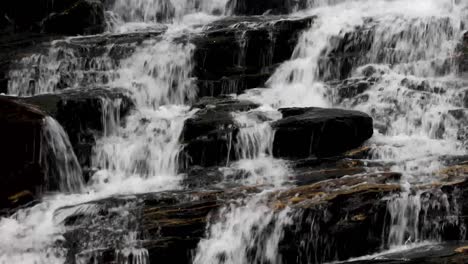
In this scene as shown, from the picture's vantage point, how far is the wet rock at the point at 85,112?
46.2 feet

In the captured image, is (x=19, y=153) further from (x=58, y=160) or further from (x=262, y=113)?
(x=262, y=113)

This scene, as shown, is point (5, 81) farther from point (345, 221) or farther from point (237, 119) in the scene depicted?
point (345, 221)

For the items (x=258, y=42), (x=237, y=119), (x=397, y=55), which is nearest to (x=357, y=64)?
(x=397, y=55)

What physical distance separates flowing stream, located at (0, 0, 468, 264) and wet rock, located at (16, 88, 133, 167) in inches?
4.3

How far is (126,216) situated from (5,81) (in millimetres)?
9194

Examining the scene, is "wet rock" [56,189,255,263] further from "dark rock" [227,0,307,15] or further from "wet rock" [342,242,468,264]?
"dark rock" [227,0,307,15]

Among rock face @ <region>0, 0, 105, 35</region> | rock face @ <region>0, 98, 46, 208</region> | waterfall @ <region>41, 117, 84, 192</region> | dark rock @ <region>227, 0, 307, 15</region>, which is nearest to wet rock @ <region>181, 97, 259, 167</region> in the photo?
waterfall @ <region>41, 117, 84, 192</region>

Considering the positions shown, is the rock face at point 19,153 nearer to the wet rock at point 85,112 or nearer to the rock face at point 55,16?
the wet rock at point 85,112

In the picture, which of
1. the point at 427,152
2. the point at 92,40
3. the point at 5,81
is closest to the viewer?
the point at 427,152

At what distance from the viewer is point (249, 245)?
9328mm

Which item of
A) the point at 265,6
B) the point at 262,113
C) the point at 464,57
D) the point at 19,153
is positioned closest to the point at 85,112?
the point at 19,153

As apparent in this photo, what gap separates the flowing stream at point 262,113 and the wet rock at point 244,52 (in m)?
0.34

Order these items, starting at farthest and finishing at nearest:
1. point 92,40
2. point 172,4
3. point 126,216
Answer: point 172,4
point 92,40
point 126,216

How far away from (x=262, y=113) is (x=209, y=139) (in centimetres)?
174
